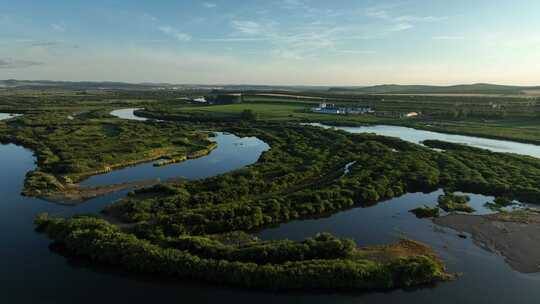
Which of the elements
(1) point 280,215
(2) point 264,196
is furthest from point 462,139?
(1) point 280,215

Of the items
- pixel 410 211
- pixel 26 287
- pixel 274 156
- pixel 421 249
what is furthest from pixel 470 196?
pixel 26 287

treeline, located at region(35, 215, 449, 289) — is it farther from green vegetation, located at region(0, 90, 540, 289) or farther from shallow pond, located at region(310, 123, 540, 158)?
shallow pond, located at region(310, 123, 540, 158)

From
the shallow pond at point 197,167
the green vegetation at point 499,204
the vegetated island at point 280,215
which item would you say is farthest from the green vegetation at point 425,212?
the shallow pond at point 197,167

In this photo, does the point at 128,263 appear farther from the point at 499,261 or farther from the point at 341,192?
the point at 499,261

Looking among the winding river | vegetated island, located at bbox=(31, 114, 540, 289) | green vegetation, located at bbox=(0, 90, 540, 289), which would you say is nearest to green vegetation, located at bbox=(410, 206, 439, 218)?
green vegetation, located at bbox=(0, 90, 540, 289)

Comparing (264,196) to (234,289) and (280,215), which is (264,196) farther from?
(234,289)

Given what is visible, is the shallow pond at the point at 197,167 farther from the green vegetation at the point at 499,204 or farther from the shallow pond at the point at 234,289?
the green vegetation at the point at 499,204
